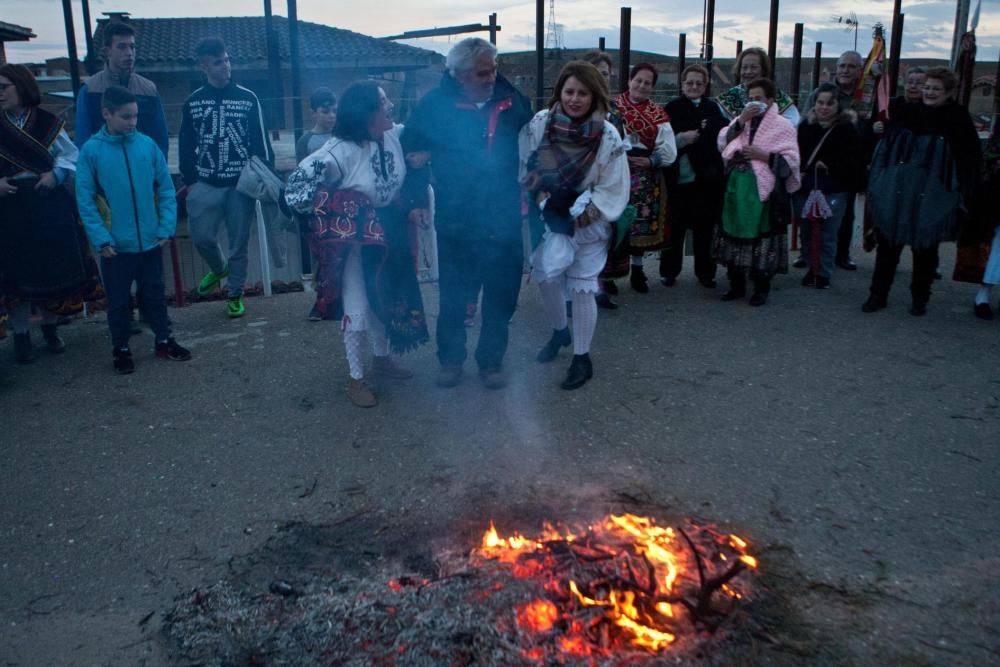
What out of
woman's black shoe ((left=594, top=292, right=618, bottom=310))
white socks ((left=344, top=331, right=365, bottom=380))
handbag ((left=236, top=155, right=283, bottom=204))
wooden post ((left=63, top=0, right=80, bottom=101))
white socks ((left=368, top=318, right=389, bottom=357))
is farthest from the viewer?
wooden post ((left=63, top=0, right=80, bottom=101))

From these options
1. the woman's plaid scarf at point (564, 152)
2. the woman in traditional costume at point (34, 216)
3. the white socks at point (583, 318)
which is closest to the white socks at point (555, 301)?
the white socks at point (583, 318)

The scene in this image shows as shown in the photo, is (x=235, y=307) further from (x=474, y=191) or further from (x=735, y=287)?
(x=735, y=287)

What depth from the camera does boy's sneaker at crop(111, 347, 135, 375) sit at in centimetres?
568

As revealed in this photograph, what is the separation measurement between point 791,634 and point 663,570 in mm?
483

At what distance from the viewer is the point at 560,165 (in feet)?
16.3

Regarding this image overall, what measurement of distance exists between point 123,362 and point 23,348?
850 mm

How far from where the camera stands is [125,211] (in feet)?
18.3

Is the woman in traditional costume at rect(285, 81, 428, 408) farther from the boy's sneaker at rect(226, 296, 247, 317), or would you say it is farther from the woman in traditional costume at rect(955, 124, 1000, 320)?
the woman in traditional costume at rect(955, 124, 1000, 320)

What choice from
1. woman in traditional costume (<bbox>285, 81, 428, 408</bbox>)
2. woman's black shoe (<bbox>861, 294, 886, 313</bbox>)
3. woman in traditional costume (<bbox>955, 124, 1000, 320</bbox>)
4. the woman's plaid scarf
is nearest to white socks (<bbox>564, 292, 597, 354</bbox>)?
the woman's plaid scarf

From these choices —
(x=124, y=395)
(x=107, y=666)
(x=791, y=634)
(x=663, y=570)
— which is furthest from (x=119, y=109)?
(x=791, y=634)

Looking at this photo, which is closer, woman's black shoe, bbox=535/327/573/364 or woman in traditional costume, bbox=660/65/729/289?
woman's black shoe, bbox=535/327/573/364

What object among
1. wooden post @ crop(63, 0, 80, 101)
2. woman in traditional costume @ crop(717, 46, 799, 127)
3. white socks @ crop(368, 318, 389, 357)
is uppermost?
wooden post @ crop(63, 0, 80, 101)

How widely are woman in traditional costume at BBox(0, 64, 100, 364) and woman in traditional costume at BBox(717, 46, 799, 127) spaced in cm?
512

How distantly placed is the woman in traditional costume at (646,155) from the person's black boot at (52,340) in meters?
4.30
